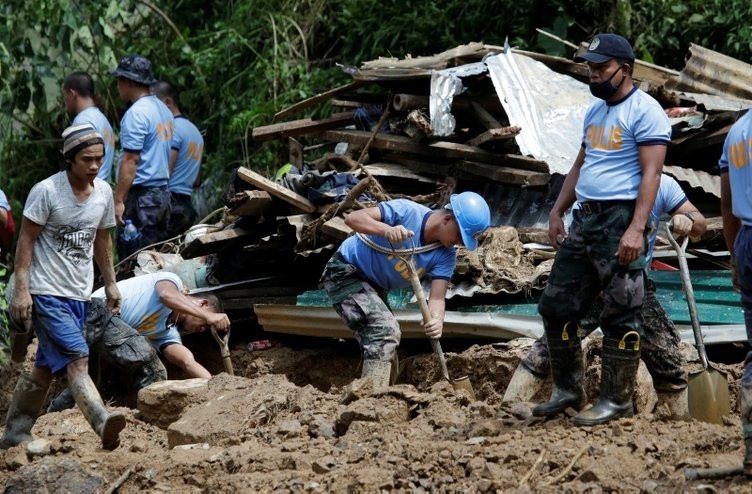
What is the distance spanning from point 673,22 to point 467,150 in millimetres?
4138

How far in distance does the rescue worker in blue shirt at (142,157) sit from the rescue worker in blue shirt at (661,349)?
4882mm

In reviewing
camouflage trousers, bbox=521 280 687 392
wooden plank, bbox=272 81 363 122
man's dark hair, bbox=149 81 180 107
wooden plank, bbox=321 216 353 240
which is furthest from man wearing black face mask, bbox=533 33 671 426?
man's dark hair, bbox=149 81 180 107

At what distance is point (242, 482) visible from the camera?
6.20 metres

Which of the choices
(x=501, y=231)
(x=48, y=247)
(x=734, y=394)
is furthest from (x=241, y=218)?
(x=734, y=394)

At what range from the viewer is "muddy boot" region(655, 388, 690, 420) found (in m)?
7.05

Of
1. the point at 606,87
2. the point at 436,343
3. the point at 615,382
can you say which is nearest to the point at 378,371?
the point at 436,343

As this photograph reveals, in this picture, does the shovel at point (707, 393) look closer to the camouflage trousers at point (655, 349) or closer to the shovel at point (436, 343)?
the camouflage trousers at point (655, 349)

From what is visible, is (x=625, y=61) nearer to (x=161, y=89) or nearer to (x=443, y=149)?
(x=443, y=149)

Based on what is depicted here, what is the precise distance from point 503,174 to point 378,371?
84.6 inches

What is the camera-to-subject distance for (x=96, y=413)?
23.7 ft

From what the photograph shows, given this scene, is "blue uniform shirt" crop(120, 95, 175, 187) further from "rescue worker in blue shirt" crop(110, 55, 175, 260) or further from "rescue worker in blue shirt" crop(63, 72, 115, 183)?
"rescue worker in blue shirt" crop(63, 72, 115, 183)

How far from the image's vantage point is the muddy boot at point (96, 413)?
7172mm

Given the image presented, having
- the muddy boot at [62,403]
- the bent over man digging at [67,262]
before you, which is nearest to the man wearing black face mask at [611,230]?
the bent over man digging at [67,262]

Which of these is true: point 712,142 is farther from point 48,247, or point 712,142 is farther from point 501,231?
point 48,247
